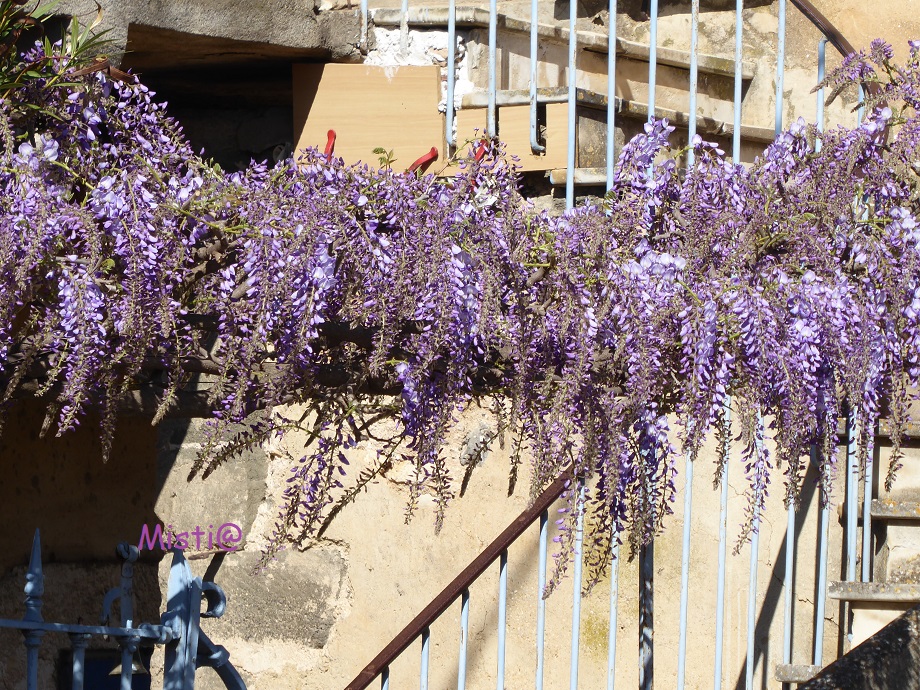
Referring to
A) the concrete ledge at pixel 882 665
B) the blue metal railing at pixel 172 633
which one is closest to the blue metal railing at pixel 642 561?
the blue metal railing at pixel 172 633

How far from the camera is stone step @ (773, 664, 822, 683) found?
3.08m

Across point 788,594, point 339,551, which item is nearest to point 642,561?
point 788,594

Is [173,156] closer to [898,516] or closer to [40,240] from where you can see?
[40,240]

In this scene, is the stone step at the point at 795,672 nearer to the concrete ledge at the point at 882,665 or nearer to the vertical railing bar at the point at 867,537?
the vertical railing bar at the point at 867,537

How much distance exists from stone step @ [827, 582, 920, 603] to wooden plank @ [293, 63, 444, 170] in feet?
5.71

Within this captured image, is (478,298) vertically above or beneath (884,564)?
above

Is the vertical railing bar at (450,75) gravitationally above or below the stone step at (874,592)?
above

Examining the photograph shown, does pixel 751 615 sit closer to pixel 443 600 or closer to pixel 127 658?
Answer: pixel 443 600

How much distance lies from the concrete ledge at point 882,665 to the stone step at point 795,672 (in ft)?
3.93

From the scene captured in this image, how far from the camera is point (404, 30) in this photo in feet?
12.3

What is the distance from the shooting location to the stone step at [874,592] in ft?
9.78

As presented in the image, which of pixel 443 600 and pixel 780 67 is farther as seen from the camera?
pixel 780 67

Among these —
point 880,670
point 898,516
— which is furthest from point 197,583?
point 898,516

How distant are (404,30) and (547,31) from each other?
0.46 meters
